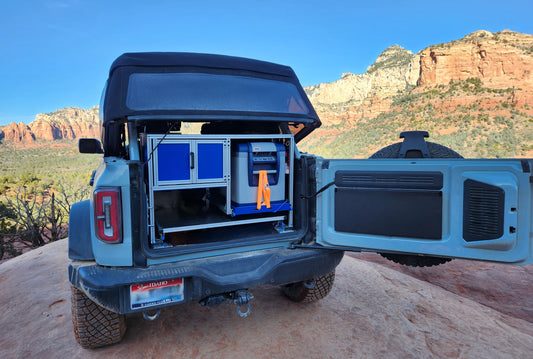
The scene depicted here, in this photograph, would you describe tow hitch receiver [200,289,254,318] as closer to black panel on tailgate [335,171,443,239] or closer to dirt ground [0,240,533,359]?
dirt ground [0,240,533,359]

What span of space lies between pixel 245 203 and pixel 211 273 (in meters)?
0.89

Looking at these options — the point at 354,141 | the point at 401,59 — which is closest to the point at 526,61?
the point at 354,141

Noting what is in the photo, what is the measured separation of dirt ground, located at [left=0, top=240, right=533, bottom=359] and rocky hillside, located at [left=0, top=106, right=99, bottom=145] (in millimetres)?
76931

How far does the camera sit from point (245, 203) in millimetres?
3168

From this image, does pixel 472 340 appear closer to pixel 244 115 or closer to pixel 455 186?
pixel 455 186

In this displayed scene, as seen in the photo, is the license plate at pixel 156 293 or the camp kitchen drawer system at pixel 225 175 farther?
the camp kitchen drawer system at pixel 225 175

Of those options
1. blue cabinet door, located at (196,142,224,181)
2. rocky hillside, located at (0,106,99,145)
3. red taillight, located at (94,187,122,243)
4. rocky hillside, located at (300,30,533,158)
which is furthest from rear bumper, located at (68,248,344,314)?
rocky hillside, located at (0,106,99,145)

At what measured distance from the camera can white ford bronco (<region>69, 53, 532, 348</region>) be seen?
7.38 feet

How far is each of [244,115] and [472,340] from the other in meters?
2.83

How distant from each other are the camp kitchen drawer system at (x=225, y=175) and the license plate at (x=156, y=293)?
0.44 m

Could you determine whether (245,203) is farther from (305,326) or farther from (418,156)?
(418,156)

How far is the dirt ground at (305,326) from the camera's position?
2.74 metres

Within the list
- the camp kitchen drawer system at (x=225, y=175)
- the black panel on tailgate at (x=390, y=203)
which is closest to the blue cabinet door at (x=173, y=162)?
the camp kitchen drawer system at (x=225, y=175)

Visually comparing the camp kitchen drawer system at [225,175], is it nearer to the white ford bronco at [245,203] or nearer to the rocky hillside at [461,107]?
the white ford bronco at [245,203]
